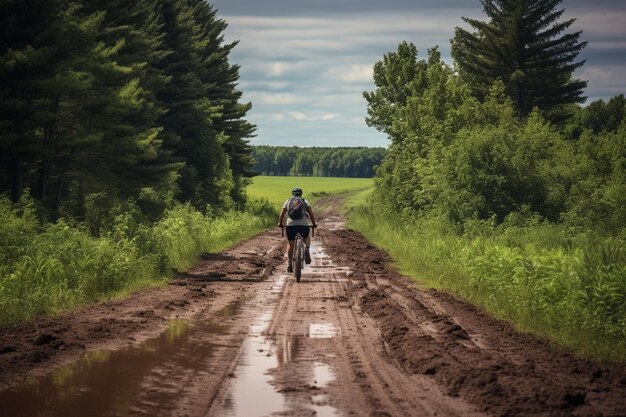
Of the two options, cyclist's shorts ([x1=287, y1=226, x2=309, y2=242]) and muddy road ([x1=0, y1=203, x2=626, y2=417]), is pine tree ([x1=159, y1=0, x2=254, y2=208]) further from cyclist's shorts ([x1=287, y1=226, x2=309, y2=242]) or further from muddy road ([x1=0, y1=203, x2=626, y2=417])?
muddy road ([x1=0, y1=203, x2=626, y2=417])

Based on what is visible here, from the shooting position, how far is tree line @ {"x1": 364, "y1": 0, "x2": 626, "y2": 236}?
26.7 metres

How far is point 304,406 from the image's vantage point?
8.12m

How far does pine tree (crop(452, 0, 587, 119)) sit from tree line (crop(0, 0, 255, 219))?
18588 mm

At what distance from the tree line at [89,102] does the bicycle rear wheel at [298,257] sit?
327 inches

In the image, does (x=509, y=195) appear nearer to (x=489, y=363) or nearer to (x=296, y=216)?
(x=296, y=216)

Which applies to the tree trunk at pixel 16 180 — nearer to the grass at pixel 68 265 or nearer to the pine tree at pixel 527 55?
the grass at pixel 68 265

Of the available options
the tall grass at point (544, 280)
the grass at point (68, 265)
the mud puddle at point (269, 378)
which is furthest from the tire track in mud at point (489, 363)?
the grass at point (68, 265)

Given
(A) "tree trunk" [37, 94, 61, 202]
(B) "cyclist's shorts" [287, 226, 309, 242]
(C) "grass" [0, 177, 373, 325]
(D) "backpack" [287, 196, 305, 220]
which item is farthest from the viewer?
(A) "tree trunk" [37, 94, 61, 202]

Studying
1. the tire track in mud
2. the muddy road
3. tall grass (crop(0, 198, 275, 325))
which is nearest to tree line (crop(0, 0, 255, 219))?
tall grass (crop(0, 198, 275, 325))

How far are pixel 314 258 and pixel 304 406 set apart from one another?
21.7m

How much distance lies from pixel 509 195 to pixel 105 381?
19612 millimetres

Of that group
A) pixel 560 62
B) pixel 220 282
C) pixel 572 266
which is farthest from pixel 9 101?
pixel 560 62

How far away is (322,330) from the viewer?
1318cm

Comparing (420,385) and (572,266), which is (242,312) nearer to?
(572,266)
